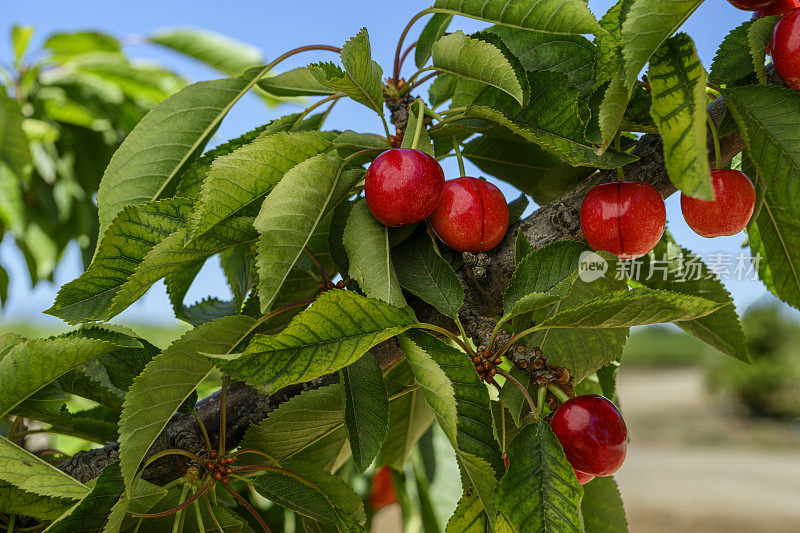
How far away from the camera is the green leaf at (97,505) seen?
52 cm

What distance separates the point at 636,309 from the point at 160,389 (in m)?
0.37

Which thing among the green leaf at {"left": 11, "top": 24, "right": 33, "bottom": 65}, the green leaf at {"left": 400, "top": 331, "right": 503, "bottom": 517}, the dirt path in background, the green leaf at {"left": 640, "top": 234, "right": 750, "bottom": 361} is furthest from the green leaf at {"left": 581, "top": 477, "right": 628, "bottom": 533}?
the dirt path in background

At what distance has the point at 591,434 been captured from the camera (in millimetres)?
487

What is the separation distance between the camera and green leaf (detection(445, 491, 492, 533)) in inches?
19.5

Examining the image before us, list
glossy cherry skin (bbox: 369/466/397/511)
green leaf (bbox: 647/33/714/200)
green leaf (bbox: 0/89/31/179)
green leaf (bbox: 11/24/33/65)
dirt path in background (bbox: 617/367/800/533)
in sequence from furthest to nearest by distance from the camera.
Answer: dirt path in background (bbox: 617/367/800/533) → green leaf (bbox: 11/24/33/65) → glossy cherry skin (bbox: 369/466/397/511) → green leaf (bbox: 0/89/31/179) → green leaf (bbox: 647/33/714/200)

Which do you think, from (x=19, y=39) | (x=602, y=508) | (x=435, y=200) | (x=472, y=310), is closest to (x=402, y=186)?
(x=435, y=200)

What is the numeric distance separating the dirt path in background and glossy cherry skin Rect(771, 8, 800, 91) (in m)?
4.80

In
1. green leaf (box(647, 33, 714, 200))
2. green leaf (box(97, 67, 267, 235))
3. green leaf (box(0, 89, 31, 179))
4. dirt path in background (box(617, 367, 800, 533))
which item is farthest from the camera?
dirt path in background (box(617, 367, 800, 533))

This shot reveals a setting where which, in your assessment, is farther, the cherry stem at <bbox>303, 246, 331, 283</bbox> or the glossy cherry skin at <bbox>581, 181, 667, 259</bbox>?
the cherry stem at <bbox>303, 246, 331, 283</bbox>

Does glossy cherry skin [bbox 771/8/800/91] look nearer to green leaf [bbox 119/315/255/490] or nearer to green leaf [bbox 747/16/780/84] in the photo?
green leaf [bbox 747/16/780/84]

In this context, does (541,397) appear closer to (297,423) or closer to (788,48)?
(297,423)

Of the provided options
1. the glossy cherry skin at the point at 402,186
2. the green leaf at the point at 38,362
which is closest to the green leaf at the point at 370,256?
the glossy cherry skin at the point at 402,186

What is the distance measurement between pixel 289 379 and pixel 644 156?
38 cm

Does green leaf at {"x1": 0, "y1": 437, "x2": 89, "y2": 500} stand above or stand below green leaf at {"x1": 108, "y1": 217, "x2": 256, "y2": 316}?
below
